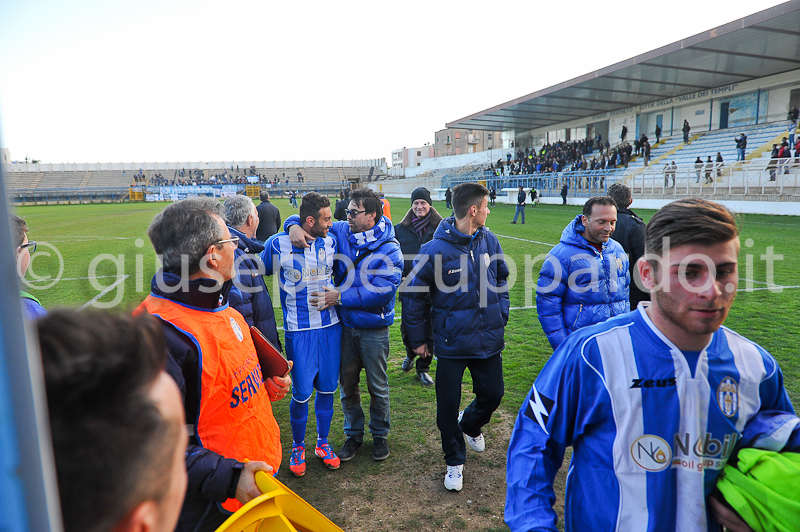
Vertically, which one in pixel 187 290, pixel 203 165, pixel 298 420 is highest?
pixel 203 165

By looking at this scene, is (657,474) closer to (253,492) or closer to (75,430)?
(253,492)

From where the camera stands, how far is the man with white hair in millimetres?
3527

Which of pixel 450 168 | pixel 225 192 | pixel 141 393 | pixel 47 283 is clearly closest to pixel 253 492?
pixel 141 393

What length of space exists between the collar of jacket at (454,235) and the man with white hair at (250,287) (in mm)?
1500

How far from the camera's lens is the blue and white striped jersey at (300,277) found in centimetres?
387

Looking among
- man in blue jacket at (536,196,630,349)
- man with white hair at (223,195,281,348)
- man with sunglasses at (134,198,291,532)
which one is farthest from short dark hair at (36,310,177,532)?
man in blue jacket at (536,196,630,349)

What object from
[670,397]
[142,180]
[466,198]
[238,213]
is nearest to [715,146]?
[466,198]

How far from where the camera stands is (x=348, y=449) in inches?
159

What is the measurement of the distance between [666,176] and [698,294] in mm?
27749

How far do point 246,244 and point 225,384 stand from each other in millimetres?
2447

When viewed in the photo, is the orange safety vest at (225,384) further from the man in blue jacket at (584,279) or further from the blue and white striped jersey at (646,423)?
the man in blue jacket at (584,279)

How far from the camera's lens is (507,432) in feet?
14.5

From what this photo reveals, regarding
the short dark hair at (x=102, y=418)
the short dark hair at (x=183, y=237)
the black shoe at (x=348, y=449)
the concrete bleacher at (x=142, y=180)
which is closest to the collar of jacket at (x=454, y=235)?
the black shoe at (x=348, y=449)

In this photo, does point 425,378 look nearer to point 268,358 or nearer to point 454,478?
point 454,478
